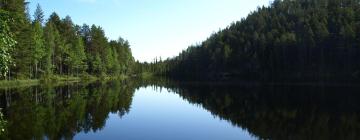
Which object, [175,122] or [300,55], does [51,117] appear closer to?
[175,122]

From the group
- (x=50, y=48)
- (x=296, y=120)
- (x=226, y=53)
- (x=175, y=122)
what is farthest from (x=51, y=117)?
(x=226, y=53)

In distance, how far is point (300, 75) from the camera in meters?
120

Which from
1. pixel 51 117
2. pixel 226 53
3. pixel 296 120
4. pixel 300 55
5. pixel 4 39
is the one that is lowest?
pixel 296 120

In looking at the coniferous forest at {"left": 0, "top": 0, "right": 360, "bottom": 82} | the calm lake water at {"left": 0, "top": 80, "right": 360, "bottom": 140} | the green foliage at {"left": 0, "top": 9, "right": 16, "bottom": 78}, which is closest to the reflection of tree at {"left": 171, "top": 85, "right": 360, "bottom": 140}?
the calm lake water at {"left": 0, "top": 80, "right": 360, "bottom": 140}

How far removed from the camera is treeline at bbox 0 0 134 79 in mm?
56656

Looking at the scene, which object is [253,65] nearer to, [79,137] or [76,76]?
[76,76]

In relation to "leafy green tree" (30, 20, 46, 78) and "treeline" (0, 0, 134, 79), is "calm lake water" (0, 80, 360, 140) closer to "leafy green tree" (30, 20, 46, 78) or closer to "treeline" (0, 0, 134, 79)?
"treeline" (0, 0, 134, 79)

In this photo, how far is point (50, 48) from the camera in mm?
73750

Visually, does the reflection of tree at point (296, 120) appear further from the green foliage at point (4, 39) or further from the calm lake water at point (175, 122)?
the green foliage at point (4, 39)

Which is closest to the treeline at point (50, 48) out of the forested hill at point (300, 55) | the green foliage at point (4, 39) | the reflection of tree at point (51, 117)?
the green foliage at point (4, 39)

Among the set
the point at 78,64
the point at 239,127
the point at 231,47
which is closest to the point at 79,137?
the point at 239,127

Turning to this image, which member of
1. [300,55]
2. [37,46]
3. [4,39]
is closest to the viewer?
[4,39]

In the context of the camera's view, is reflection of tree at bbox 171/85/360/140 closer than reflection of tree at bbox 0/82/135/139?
No

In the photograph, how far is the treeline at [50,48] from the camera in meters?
56.7
